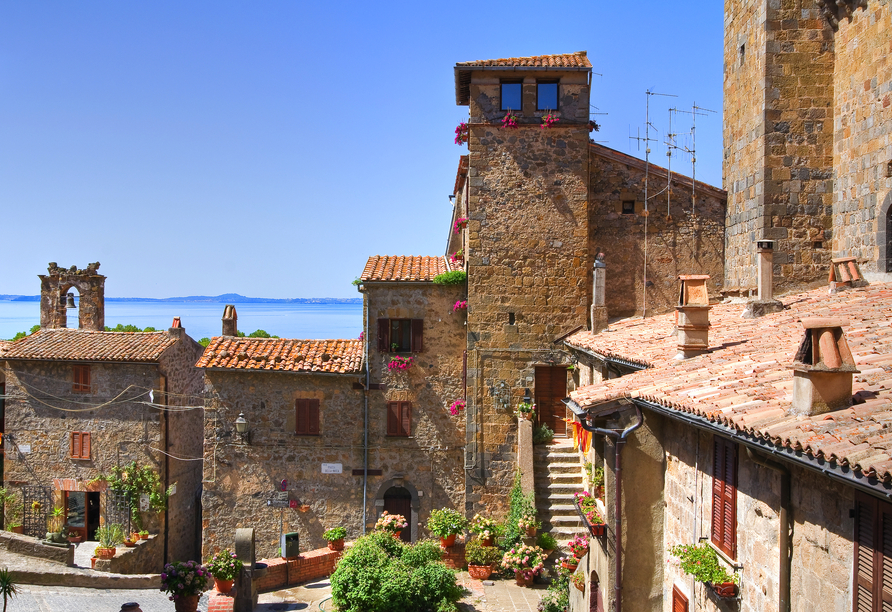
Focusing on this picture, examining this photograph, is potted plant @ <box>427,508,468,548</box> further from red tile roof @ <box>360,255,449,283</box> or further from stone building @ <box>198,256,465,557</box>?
red tile roof @ <box>360,255,449,283</box>

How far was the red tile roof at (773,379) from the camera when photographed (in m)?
5.42

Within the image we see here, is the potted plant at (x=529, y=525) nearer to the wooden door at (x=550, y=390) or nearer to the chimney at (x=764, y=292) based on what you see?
the wooden door at (x=550, y=390)

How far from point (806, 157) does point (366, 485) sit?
46.6 feet

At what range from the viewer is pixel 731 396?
753 centimetres

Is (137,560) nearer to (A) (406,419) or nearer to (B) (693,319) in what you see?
(A) (406,419)

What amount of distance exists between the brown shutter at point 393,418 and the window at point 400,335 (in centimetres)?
158

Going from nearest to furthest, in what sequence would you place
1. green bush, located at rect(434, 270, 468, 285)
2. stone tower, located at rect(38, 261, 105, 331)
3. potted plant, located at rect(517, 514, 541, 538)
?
potted plant, located at rect(517, 514, 541, 538), green bush, located at rect(434, 270, 468, 285), stone tower, located at rect(38, 261, 105, 331)

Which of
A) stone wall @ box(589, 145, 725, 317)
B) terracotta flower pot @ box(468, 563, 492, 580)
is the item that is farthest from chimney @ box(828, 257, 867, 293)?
terracotta flower pot @ box(468, 563, 492, 580)

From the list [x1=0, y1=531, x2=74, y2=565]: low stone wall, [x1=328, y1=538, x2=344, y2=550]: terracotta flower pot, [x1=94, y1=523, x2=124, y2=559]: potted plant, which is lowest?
[x1=94, y1=523, x2=124, y2=559]: potted plant

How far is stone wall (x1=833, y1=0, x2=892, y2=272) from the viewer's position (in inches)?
573

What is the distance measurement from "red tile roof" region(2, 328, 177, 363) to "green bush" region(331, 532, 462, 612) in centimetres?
1302

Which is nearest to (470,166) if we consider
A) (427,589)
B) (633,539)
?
(427,589)

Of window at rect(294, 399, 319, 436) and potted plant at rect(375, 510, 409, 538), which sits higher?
window at rect(294, 399, 319, 436)

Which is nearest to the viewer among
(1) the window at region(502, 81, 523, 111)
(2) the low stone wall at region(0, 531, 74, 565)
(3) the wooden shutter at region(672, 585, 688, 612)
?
(3) the wooden shutter at region(672, 585, 688, 612)
